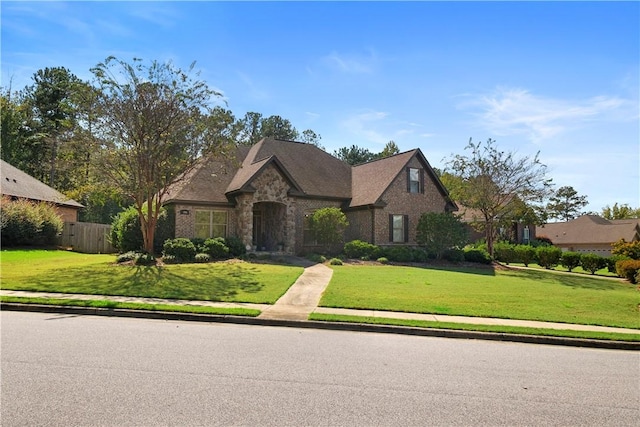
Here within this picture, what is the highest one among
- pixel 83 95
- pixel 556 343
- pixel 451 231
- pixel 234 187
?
pixel 83 95

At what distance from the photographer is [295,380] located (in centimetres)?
578

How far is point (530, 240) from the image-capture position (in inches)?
1779

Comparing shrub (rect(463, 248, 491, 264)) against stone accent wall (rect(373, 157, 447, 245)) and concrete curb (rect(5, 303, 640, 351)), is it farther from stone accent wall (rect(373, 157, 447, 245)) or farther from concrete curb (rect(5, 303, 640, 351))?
concrete curb (rect(5, 303, 640, 351))

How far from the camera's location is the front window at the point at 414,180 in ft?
97.1

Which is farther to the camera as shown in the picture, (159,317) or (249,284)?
(249,284)

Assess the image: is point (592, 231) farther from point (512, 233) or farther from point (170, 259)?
point (170, 259)

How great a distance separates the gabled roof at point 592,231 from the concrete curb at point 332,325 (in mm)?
45514

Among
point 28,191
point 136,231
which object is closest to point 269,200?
point 136,231

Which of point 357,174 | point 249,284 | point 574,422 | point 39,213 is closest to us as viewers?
point 574,422

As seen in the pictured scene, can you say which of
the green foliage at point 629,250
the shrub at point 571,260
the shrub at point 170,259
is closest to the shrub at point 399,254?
the shrub at point 571,260

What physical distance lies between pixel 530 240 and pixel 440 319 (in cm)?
3924

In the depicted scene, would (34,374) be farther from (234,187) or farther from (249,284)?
(234,187)

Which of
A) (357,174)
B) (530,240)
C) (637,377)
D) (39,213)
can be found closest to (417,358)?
(637,377)

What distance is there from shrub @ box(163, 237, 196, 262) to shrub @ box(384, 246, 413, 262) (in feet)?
34.6
